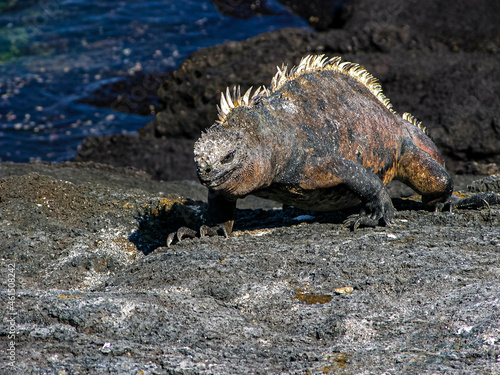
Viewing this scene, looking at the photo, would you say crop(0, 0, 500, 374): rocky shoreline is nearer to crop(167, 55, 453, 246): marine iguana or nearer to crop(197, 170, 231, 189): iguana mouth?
crop(167, 55, 453, 246): marine iguana

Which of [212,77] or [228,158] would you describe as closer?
[228,158]

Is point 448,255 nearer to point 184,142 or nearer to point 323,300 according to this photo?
point 323,300

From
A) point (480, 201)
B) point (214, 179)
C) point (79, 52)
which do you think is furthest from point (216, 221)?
point (79, 52)

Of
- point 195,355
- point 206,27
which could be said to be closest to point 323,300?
point 195,355

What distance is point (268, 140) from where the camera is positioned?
3703 millimetres

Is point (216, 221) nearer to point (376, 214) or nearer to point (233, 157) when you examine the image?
point (233, 157)

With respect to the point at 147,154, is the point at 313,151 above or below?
above

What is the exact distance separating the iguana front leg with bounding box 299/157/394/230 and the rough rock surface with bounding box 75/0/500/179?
14.6ft

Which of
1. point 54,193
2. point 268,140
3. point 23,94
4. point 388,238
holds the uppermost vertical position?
point 268,140

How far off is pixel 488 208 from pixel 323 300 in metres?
2.04

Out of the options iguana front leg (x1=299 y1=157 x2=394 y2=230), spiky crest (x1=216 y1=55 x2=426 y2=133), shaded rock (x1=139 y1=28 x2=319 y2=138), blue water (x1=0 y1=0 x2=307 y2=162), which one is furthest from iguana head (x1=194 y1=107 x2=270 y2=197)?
blue water (x1=0 y1=0 x2=307 y2=162)

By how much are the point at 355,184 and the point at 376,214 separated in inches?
13.0

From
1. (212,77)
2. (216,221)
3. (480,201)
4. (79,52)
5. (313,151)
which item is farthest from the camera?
(79,52)

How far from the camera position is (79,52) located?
13.3m
